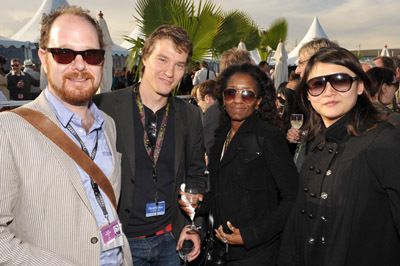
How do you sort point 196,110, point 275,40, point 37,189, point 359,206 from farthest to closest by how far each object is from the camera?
point 275,40 → point 196,110 → point 359,206 → point 37,189

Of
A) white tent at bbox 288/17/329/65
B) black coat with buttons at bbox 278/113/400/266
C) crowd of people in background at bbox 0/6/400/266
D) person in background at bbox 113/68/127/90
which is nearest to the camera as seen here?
crowd of people in background at bbox 0/6/400/266

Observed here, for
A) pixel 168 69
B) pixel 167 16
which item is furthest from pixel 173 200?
pixel 167 16

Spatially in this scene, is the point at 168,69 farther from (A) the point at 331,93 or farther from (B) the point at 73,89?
(A) the point at 331,93

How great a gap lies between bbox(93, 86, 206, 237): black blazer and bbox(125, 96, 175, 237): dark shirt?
0.17ft

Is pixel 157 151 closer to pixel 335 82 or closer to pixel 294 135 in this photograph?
pixel 335 82

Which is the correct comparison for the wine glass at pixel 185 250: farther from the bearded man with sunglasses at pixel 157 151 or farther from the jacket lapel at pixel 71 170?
the jacket lapel at pixel 71 170

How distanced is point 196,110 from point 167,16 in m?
5.86

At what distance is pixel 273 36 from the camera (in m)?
23.2

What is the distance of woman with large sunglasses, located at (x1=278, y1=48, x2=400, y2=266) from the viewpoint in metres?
1.75

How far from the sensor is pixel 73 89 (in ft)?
6.07

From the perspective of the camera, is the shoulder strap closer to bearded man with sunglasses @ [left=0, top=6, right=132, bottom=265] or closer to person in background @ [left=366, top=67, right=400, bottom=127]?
bearded man with sunglasses @ [left=0, top=6, right=132, bottom=265]

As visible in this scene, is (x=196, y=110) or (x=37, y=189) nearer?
(x=37, y=189)

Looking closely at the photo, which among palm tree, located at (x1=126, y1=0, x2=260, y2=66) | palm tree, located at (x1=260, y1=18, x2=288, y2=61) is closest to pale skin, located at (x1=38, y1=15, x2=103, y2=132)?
palm tree, located at (x1=126, y1=0, x2=260, y2=66)

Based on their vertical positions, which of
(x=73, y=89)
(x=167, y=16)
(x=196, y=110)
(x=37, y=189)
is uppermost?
(x=167, y=16)
